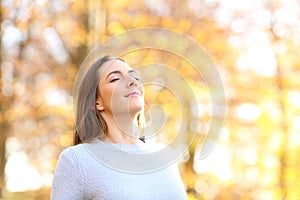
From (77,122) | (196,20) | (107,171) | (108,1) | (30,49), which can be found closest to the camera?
(107,171)

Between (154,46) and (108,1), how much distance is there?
2.42ft

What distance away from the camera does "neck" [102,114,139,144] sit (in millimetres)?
1702

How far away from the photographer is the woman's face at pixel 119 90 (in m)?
1.65

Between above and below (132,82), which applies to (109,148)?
below

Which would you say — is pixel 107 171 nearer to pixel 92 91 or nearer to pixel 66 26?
pixel 92 91

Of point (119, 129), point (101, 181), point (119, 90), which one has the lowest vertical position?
point (101, 181)

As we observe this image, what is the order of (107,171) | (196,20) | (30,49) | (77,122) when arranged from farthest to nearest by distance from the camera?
(30,49), (196,20), (77,122), (107,171)

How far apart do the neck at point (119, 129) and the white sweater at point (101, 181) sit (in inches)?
1.0

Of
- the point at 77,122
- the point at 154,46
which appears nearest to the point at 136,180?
the point at 77,122

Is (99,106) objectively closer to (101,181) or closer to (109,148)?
(109,148)

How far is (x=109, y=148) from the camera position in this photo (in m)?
1.70

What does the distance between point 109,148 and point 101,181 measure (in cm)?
14

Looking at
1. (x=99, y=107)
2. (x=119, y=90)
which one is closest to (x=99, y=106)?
(x=99, y=107)

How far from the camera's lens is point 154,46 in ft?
20.2
